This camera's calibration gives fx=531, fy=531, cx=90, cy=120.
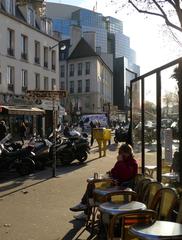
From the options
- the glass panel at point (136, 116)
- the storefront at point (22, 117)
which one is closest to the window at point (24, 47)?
the storefront at point (22, 117)

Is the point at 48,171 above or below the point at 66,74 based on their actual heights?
below

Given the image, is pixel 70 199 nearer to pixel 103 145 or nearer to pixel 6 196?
pixel 6 196

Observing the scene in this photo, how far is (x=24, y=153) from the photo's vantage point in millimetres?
16359

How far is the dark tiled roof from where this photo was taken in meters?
86.3

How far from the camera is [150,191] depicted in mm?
6395

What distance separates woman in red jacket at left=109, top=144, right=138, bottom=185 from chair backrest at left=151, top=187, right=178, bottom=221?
2.71 metres

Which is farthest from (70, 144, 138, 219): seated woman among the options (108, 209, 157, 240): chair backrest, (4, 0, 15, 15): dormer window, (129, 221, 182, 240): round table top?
(4, 0, 15, 15): dormer window

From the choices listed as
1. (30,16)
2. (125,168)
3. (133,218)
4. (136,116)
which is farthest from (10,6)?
(133,218)

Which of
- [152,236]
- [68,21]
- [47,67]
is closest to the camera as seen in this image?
[152,236]

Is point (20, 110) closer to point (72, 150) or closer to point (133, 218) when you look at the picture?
point (72, 150)

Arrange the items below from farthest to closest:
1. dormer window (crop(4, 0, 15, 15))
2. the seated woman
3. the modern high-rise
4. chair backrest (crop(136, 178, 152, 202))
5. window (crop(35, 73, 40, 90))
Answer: the modern high-rise < window (crop(35, 73, 40, 90)) < dormer window (crop(4, 0, 15, 15)) < the seated woman < chair backrest (crop(136, 178, 152, 202))

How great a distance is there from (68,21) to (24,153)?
109m

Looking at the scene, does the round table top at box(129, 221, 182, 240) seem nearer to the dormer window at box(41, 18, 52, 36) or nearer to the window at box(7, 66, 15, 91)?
the window at box(7, 66, 15, 91)

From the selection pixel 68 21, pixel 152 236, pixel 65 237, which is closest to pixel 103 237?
pixel 65 237
